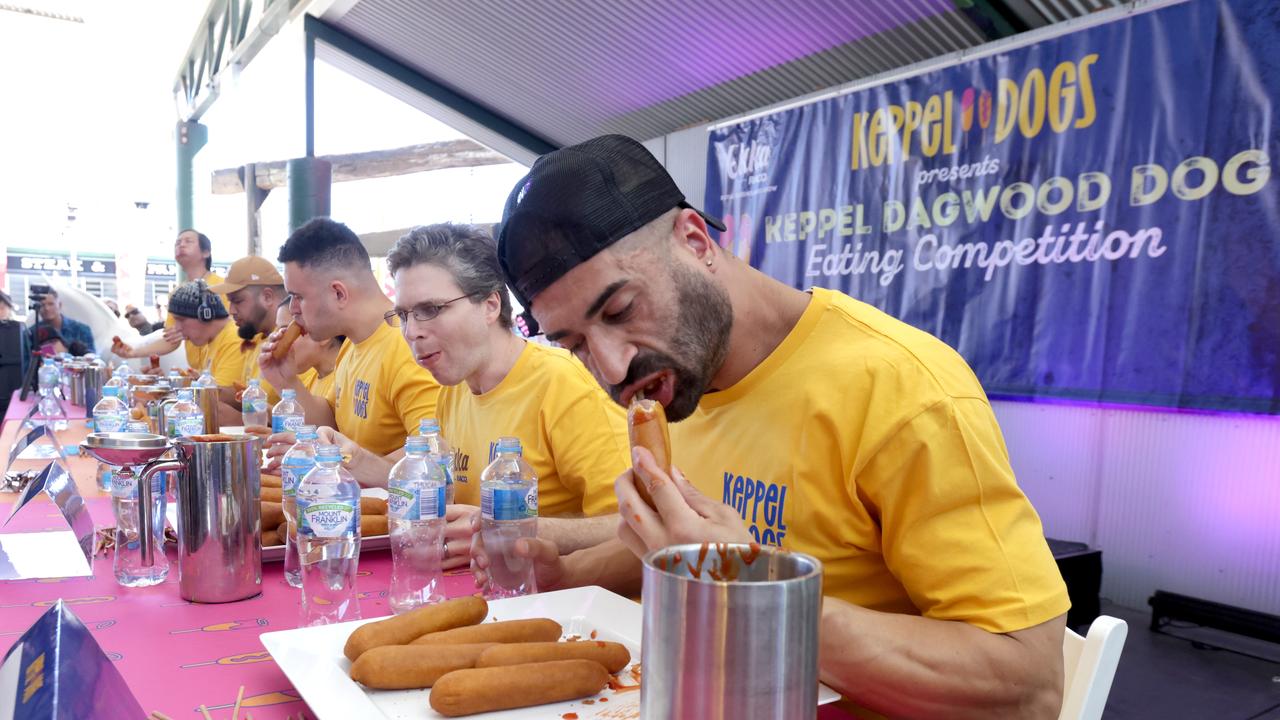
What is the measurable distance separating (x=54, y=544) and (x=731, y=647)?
1853 millimetres

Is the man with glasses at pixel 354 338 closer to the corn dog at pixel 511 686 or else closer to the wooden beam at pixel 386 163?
the corn dog at pixel 511 686

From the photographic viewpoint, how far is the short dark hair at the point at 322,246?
3.55m

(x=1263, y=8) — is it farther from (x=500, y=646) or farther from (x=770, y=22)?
(x=500, y=646)

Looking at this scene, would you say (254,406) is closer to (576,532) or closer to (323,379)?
(323,379)

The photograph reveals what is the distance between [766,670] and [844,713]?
18.9 inches

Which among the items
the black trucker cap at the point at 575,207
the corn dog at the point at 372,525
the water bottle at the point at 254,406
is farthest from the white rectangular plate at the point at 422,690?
the water bottle at the point at 254,406

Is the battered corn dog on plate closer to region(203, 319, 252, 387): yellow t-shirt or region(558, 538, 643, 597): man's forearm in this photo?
region(558, 538, 643, 597): man's forearm

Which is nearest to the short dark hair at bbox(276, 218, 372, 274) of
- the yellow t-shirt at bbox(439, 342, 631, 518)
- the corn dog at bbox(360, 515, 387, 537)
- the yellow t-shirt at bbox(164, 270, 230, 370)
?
the yellow t-shirt at bbox(439, 342, 631, 518)

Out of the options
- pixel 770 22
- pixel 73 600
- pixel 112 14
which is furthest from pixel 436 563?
pixel 112 14

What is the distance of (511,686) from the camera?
1.04m

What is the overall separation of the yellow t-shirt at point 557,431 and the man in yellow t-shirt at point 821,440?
644mm

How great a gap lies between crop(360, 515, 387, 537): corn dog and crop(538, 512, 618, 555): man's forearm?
0.37 m

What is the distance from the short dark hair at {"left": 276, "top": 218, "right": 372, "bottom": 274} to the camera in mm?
3547

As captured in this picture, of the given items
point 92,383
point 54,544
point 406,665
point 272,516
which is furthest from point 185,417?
point 92,383
